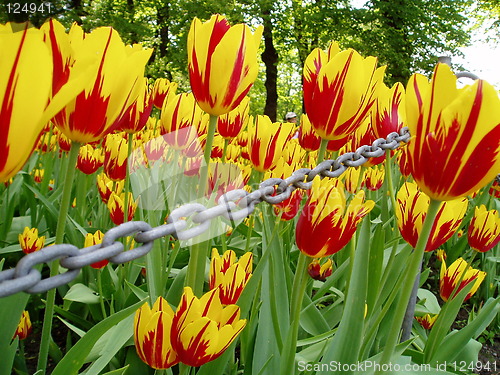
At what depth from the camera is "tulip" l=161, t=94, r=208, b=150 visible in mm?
1147

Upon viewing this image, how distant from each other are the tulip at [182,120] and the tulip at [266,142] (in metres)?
0.19

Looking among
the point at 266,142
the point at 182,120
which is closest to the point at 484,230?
the point at 266,142

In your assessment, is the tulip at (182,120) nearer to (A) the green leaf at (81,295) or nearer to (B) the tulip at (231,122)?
(B) the tulip at (231,122)

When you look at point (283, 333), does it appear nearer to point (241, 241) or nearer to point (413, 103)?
point (413, 103)

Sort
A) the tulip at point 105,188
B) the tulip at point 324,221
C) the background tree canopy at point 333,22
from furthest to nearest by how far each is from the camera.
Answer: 1. the background tree canopy at point 333,22
2. the tulip at point 105,188
3. the tulip at point 324,221

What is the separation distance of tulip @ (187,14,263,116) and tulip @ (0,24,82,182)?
0.39 meters

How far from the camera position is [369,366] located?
95 cm

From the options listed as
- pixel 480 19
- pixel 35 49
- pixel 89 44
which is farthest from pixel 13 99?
pixel 480 19

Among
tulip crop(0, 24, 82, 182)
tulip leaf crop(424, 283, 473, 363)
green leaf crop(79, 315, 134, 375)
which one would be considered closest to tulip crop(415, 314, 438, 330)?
tulip leaf crop(424, 283, 473, 363)

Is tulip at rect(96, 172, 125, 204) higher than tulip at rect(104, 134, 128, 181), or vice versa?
tulip at rect(104, 134, 128, 181)

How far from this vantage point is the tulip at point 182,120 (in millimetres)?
1147

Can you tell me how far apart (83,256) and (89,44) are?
0.28 meters

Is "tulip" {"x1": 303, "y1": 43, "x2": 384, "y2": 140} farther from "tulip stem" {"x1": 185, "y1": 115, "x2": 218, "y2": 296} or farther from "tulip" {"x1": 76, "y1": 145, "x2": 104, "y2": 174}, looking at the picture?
"tulip" {"x1": 76, "y1": 145, "x2": 104, "y2": 174}

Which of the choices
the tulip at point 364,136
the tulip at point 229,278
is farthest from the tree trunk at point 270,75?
the tulip at point 229,278
